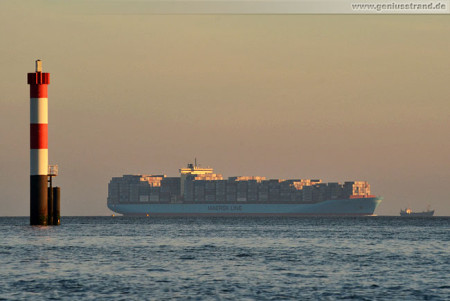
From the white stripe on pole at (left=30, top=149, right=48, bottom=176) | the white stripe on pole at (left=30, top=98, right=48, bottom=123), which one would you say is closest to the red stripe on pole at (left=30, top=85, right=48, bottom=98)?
the white stripe on pole at (left=30, top=98, right=48, bottom=123)

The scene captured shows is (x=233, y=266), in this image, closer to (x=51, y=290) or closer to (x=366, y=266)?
(x=366, y=266)

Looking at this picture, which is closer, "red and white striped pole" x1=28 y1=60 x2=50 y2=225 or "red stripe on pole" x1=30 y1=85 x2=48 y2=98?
"red and white striped pole" x1=28 y1=60 x2=50 y2=225

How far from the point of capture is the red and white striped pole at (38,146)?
78.2 meters

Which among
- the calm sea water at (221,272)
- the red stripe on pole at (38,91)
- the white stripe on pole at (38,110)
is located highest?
the red stripe on pole at (38,91)

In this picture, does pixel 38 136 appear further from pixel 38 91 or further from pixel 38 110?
pixel 38 91

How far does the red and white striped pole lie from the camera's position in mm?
78188

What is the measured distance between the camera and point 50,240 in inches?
2557

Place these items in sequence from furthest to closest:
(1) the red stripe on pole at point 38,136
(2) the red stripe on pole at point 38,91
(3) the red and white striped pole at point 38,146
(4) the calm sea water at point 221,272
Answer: (2) the red stripe on pole at point 38,91 < (3) the red and white striped pole at point 38,146 < (1) the red stripe on pole at point 38,136 < (4) the calm sea water at point 221,272

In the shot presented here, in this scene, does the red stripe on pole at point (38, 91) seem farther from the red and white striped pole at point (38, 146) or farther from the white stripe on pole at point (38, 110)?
the white stripe on pole at point (38, 110)

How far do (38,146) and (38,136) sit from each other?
3.18ft

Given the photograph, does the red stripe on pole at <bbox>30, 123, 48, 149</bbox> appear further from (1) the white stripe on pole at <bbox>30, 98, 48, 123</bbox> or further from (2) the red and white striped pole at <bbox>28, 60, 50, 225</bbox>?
(1) the white stripe on pole at <bbox>30, 98, 48, 123</bbox>

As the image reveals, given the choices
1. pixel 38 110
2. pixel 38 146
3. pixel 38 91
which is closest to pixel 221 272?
pixel 38 146

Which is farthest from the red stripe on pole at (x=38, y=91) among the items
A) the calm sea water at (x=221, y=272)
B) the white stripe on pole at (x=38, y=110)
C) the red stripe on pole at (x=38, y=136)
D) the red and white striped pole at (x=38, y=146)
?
the calm sea water at (x=221, y=272)

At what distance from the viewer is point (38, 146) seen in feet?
256
